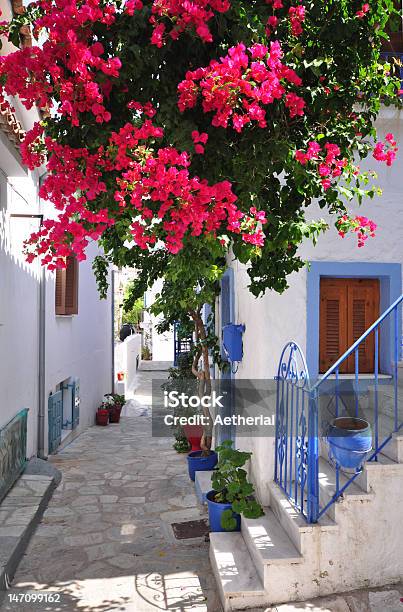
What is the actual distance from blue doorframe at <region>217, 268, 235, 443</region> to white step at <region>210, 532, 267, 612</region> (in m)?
2.02

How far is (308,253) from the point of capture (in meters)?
5.47

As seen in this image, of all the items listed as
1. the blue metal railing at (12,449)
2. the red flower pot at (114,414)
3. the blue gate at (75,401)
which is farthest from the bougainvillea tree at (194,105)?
the red flower pot at (114,414)

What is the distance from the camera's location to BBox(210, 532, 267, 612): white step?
4.01 m

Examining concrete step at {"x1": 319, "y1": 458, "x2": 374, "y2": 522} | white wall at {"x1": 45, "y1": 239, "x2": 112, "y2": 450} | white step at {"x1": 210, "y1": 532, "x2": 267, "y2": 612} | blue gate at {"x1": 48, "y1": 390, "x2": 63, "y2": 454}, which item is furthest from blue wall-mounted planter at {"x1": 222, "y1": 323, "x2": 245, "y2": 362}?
blue gate at {"x1": 48, "y1": 390, "x2": 63, "y2": 454}

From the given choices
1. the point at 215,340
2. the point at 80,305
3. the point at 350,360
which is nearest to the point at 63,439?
the point at 80,305

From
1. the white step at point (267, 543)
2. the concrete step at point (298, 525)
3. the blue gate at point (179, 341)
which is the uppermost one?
A: the blue gate at point (179, 341)

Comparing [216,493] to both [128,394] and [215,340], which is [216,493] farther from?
[128,394]

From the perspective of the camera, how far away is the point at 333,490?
4.40m

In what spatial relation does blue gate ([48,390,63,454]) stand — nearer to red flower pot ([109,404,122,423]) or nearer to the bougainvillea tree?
red flower pot ([109,404,122,423])

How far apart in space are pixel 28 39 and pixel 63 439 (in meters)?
7.17

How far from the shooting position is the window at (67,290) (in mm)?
10055

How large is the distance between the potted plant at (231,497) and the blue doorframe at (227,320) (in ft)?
4.86

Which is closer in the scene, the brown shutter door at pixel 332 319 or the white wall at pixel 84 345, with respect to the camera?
the brown shutter door at pixel 332 319

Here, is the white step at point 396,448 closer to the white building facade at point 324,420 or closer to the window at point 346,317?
the white building facade at point 324,420
